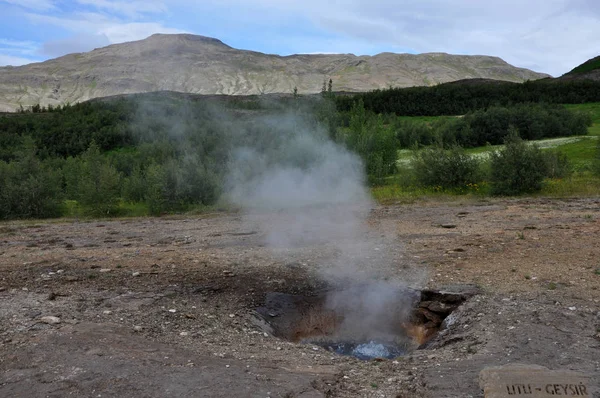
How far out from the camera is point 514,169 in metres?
18.2

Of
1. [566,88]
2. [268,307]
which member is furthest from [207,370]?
[566,88]

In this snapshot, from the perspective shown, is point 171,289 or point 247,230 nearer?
point 171,289

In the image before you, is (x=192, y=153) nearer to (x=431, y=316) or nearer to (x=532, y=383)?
(x=431, y=316)

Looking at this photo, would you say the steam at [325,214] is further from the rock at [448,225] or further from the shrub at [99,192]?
the shrub at [99,192]

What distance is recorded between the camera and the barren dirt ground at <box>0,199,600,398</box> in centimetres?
474

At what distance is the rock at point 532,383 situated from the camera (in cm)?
416

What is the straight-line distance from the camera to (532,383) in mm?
4250

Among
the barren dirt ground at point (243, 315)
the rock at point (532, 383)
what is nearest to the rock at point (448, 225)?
the barren dirt ground at point (243, 315)

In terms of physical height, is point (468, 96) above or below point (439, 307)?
above

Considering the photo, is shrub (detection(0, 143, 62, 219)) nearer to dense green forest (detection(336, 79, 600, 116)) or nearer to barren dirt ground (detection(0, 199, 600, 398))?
barren dirt ground (detection(0, 199, 600, 398))

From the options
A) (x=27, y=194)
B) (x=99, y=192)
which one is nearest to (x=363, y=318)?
(x=99, y=192)

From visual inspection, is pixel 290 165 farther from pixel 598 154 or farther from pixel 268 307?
pixel 598 154

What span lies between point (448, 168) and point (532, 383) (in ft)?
52.5

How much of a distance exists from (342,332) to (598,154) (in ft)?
61.5
